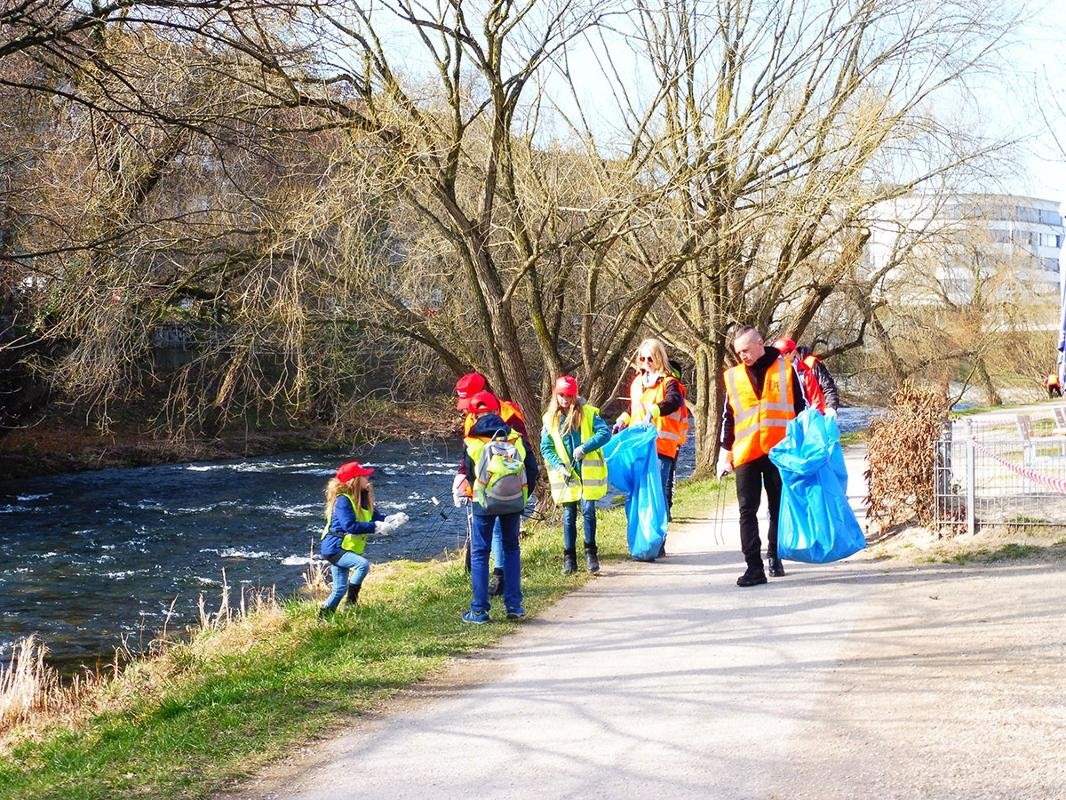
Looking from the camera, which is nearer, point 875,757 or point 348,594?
point 875,757

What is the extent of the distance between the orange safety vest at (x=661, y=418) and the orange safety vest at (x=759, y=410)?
156 cm

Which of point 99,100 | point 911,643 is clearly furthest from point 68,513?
point 911,643

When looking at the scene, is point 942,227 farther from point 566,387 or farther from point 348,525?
point 348,525

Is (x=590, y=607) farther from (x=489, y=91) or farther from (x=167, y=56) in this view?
(x=489, y=91)

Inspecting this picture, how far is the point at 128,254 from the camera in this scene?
524 inches

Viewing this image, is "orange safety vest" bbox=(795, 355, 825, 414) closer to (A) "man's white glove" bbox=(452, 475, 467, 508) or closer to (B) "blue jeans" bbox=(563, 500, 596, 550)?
(B) "blue jeans" bbox=(563, 500, 596, 550)

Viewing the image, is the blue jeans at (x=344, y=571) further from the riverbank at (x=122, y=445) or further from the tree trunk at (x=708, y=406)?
the riverbank at (x=122, y=445)

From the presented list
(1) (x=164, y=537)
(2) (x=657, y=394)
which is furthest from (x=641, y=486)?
(1) (x=164, y=537)

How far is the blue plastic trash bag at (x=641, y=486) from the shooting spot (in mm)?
10203

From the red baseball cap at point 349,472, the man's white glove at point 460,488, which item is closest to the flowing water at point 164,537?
the red baseball cap at point 349,472

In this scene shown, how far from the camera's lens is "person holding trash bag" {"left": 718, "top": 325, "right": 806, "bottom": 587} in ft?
29.2

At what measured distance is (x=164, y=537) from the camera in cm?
2009

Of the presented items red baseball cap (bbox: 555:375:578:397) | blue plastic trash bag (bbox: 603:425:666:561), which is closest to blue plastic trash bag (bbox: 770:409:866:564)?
blue plastic trash bag (bbox: 603:425:666:561)

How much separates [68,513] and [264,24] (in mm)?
15538
